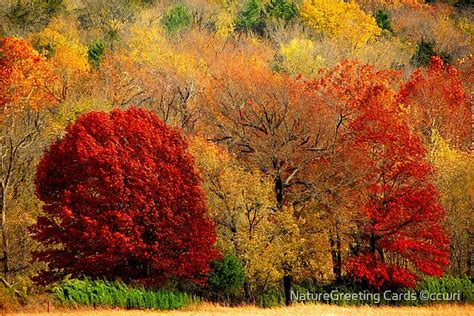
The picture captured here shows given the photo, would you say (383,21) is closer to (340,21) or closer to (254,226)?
(340,21)

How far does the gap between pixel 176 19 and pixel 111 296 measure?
64623mm

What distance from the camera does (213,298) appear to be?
127 feet

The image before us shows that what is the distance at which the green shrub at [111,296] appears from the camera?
95.8 feet

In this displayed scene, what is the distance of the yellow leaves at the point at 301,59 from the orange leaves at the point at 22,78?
23.8 m

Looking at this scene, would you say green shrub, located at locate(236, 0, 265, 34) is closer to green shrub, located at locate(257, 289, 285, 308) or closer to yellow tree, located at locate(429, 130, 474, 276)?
yellow tree, located at locate(429, 130, 474, 276)

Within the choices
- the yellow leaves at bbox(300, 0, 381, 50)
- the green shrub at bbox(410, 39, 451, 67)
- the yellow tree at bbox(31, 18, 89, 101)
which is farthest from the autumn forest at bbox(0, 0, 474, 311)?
the yellow leaves at bbox(300, 0, 381, 50)

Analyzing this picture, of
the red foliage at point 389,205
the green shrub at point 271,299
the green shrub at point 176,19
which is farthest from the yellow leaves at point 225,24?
the green shrub at point 271,299

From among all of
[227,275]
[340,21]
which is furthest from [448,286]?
[340,21]

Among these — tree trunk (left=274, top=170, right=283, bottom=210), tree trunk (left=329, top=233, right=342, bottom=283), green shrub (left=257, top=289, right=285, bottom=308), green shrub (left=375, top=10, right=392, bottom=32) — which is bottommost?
green shrub (left=257, top=289, right=285, bottom=308)

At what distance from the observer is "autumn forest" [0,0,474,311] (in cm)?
3575

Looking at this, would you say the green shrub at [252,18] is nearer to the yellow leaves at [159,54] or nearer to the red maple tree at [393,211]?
the yellow leaves at [159,54]

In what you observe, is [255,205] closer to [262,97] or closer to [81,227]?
[81,227]

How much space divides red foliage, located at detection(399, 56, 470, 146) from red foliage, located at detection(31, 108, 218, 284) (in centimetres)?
2708

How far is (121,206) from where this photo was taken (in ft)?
119
